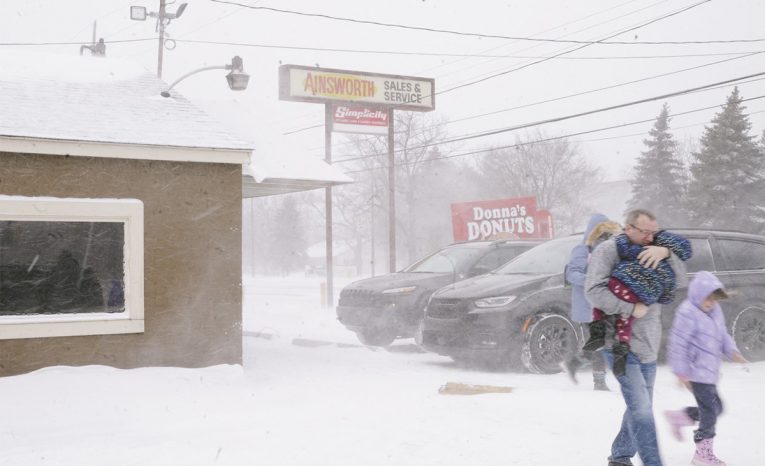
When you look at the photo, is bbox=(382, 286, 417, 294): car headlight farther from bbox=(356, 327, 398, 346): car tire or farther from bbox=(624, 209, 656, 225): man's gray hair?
bbox=(624, 209, 656, 225): man's gray hair

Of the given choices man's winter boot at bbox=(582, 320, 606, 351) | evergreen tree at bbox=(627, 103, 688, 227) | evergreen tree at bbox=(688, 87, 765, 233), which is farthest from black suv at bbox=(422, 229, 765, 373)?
evergreen tree at bbox=(627, 103, 688, 227)

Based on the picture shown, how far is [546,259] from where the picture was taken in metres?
10.1

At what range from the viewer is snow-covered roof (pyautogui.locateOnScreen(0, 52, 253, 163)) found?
7.87 meters

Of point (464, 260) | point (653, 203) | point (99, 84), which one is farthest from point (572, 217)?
point (99, 84)

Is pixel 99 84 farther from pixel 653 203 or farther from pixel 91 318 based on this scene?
pixel 653 203

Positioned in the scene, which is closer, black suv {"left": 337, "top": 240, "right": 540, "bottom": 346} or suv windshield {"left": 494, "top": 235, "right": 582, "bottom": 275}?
suv windshield {"left": 494, "top": 235, "right": 582, "bottom": 275}

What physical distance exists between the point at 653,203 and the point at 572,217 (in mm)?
13862

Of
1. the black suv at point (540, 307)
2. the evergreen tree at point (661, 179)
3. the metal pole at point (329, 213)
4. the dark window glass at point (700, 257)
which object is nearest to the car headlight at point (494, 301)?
the black suv at point (540, 307)

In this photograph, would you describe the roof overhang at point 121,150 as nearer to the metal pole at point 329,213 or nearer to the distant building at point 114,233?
the distant building at point 114,233

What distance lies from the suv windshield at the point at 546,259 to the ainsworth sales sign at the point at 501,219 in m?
11.1

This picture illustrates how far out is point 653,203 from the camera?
140ft

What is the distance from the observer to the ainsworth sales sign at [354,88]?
71.4 feet

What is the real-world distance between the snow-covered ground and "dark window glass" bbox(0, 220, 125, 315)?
0.73 meters

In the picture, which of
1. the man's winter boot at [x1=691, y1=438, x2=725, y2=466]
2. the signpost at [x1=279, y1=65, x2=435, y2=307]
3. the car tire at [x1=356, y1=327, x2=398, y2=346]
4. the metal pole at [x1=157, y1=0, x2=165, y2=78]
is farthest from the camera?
the metal pole at [x1=157, y1=0, x2=165, y2=78]
